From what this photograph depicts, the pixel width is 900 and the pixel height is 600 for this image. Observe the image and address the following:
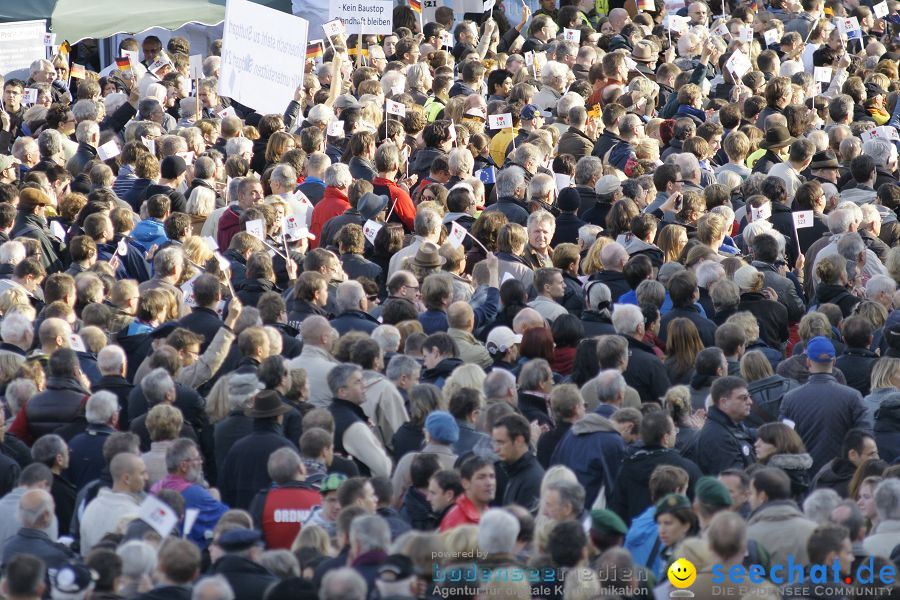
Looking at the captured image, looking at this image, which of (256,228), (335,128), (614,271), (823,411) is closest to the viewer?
(823,411)

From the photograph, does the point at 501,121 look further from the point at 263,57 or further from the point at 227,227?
the point at 227,227

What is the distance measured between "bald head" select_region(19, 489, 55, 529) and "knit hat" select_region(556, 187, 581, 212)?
5.80 meters

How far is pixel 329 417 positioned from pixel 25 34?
42.1 feet

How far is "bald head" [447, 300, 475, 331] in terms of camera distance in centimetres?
956

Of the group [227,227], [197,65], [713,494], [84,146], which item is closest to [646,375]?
[713,494]

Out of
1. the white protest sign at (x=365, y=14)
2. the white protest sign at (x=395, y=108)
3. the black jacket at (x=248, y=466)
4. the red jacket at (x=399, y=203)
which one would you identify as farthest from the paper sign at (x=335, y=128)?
the black jacket at (x=248, y=466)

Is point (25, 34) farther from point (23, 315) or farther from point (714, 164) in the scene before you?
point (23, 315)

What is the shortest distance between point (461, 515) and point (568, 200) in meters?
5.15

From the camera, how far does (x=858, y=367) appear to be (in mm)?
9266

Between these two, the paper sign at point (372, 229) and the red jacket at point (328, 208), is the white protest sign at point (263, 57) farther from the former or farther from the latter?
the paper sign at point (372, 229)

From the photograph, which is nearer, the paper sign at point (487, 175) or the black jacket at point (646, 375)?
the black jacket at point (646, 375)

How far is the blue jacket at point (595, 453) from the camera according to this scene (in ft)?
26.0

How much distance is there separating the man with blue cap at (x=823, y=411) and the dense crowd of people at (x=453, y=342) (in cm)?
2

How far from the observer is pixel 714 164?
1450cm
